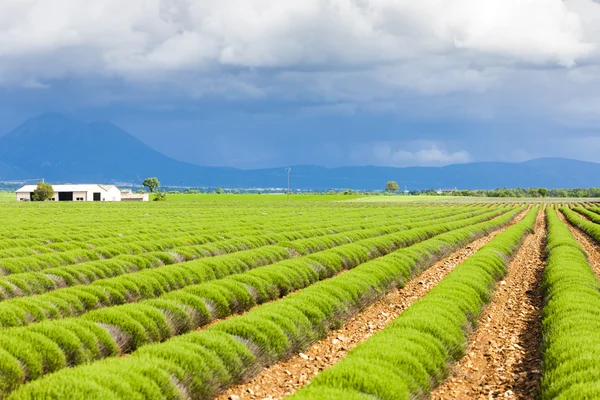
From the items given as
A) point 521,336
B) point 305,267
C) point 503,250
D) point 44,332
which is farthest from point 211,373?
point 503,250

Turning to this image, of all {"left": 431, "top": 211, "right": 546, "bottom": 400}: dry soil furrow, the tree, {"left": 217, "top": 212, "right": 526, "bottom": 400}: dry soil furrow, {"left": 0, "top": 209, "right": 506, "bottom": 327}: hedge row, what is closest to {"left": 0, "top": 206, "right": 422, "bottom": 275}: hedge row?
{"left": 0, "top": 209, "right": 506, "bottom": 327}: hedge row

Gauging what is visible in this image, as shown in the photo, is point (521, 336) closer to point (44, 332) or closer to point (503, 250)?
point (44, 332)

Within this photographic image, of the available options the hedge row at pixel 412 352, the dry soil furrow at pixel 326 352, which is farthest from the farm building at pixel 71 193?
the hedge row at pixel 412 352

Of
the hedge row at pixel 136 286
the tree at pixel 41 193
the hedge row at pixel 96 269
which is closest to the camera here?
the hedge row at pixel 136 286

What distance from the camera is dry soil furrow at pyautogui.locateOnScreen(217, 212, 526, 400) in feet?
30.9

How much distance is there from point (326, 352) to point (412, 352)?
219 centimetres

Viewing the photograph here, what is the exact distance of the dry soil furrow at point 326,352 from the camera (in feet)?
30.9

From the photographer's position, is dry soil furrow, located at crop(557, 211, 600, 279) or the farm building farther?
the farm building

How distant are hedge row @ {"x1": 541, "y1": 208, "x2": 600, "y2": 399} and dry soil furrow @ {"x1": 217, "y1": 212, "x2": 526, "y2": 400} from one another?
3395 millimetres

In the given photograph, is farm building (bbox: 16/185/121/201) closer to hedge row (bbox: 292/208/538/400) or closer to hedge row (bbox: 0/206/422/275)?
hedge row (bbox: 0/206/422/275)

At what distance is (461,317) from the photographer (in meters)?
12.8

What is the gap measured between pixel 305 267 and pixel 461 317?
6.81 meters

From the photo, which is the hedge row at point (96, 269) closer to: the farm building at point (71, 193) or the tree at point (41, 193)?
the tree at point (41, 193)

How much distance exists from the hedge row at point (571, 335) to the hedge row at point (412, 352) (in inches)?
60.2
